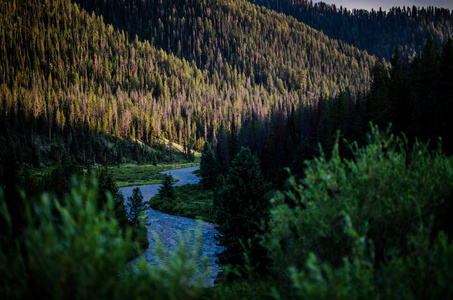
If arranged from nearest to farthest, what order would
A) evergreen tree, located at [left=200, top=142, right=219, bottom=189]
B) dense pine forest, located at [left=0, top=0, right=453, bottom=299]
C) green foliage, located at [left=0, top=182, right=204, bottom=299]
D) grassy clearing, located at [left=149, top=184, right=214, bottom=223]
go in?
green foliage, located at [left=0, top=182, right=204, bottom=299]
dense pine forest, located at [left=0, top=0, right=453, bottom=299]
grassy clearing, located at [left=149, top=184, right=214, bottom=223]
evergreen tree, located at [left=200, top=142, right=219, bottom=189]

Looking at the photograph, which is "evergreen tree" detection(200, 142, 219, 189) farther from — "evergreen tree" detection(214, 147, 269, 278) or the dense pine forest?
"evergreen tree" detection(214, 147, 269, 278)

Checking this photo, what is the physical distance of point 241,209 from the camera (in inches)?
648

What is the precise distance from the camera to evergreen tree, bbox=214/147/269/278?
1600 cm

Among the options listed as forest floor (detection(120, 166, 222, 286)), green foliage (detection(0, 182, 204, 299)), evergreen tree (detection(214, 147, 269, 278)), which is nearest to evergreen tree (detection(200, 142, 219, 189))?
forest floor (detection(120, 166, 222, 286))

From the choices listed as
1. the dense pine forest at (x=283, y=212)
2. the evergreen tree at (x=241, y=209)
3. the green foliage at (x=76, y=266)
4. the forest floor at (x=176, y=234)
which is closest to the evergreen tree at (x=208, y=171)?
the dense pine forest at (x=283, y=212)

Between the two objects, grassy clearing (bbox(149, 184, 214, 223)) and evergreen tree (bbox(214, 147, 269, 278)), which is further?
grassy clearing (bbox(149, 184, 214, 223))

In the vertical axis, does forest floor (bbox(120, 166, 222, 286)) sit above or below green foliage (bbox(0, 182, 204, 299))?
below

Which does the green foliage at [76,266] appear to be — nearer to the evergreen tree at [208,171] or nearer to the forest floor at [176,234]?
the forest floor at [176,234]

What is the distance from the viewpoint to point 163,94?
195875 millimetres

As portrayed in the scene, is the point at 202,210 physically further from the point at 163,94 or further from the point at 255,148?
the point at 163,94

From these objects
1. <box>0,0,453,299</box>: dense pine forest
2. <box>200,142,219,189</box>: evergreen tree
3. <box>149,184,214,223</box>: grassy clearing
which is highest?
<box>0,0,453,299</box>: dense pine forest

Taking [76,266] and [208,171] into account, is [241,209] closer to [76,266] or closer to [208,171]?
[76,266]

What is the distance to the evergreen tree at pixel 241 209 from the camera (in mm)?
16000

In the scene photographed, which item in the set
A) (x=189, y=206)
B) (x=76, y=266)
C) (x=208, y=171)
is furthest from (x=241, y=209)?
(x=208, y=171)
